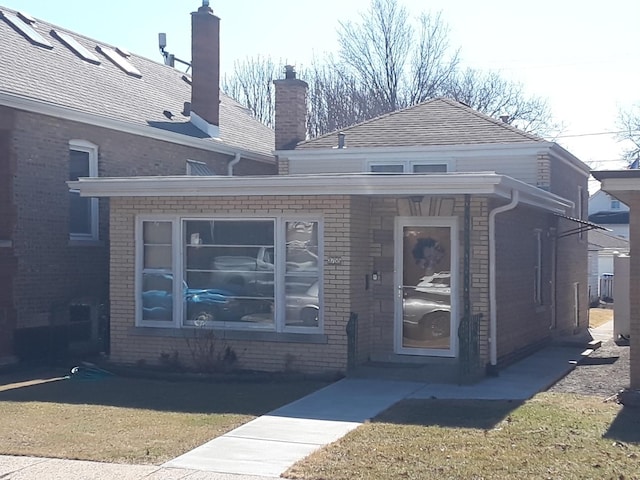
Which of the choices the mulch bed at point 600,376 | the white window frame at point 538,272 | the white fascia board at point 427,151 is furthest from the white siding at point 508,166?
the mulch bed at point 600,376

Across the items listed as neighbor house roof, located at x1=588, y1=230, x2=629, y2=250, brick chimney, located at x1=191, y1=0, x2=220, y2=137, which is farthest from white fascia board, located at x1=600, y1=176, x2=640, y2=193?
neighbor house roof, located at x1=588, y1=230, x2=629, y2=250

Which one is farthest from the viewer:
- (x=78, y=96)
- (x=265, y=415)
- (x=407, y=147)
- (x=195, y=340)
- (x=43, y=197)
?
(x=407, y=147)

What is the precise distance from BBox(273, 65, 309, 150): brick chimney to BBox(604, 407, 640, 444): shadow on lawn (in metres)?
12.2

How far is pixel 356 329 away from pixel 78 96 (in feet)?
24.1

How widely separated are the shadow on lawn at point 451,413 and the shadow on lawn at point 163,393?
57.8 inches

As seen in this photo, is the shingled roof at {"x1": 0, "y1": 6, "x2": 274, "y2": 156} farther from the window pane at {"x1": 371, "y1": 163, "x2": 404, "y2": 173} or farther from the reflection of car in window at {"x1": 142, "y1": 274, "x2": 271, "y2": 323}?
the reflection of car in window at {"x1": 142, "y1": 274, "x2": 271, "y2": 323}

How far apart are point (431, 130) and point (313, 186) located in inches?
300

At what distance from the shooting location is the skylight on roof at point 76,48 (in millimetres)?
20188

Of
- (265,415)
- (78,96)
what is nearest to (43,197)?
(78,96)

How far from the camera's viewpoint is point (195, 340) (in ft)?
44.9

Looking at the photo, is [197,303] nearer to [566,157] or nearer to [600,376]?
[600,376]

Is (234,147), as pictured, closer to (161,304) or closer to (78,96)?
(78,96)

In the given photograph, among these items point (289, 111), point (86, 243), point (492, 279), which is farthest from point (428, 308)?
point (289, 111)

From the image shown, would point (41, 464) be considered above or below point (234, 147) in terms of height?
below
